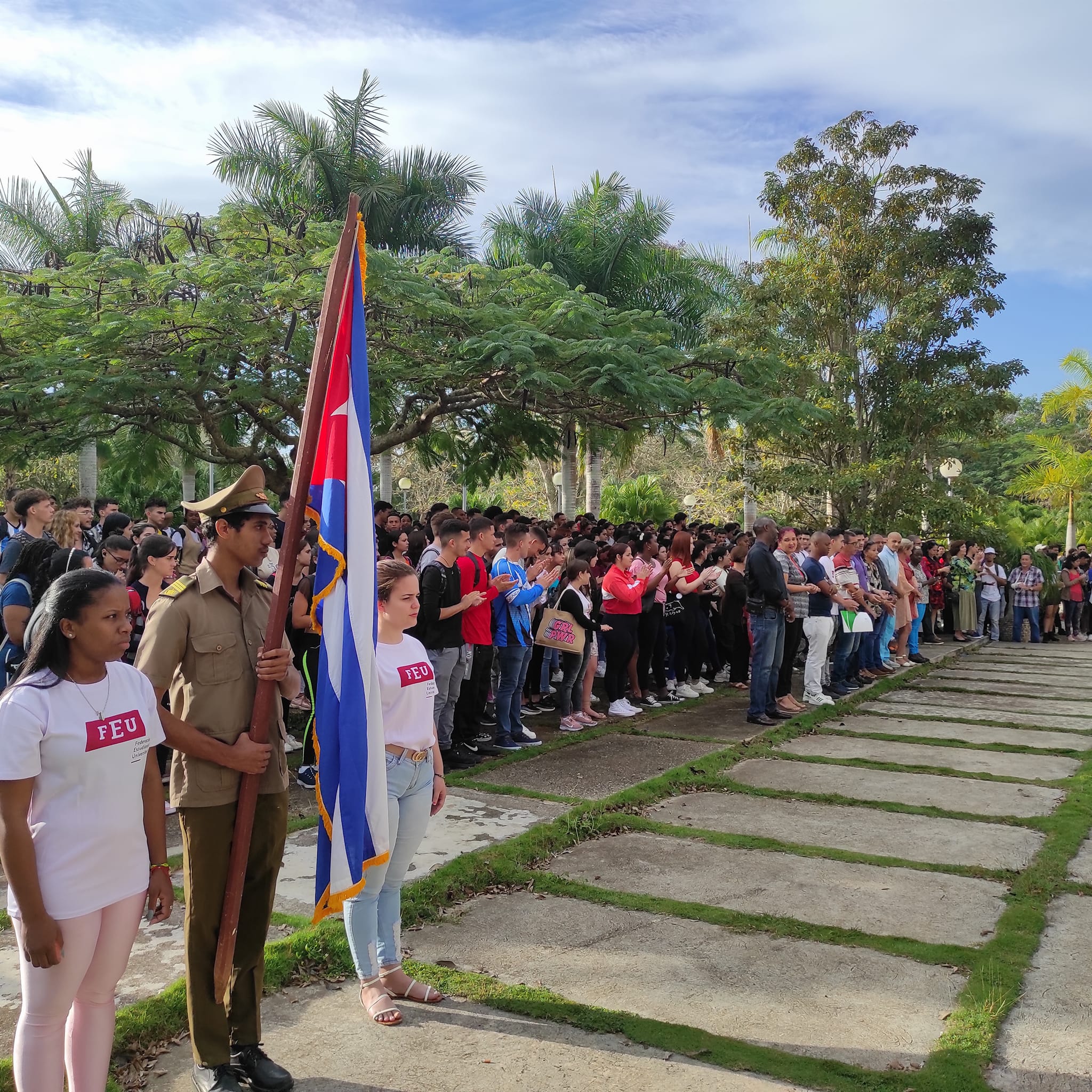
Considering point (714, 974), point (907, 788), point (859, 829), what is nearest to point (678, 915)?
point (714, 974)

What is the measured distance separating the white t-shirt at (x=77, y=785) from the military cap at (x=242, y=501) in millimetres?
699

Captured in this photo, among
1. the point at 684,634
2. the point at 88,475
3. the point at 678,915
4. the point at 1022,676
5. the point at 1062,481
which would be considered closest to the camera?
the point at 678,915

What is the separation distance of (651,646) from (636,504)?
Result: 15912 mm

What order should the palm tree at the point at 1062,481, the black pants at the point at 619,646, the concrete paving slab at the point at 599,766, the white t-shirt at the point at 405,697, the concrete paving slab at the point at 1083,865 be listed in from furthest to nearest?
the palm tree at the point at 1062,481, the black pants at the point at 619,646, the concrete paving slab at the point at 599,766, the concrete paving slab at the point at 1083,865, the white t-shirt at the point at 405,697

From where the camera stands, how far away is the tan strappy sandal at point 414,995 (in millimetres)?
3949

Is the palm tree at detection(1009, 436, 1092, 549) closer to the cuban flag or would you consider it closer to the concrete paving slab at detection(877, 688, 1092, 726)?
the concrete paving slab at detection(877, 688, 1092, 726)

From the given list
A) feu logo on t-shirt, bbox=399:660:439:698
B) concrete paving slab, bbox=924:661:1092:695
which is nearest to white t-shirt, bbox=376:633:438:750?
feu logo on t-shirt, bbox=399:660:439:698

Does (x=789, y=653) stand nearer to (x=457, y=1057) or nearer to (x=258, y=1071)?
(x=457, y=1057)

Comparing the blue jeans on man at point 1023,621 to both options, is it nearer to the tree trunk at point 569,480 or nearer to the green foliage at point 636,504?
the tree trunk at point 569,480

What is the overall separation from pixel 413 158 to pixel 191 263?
33.1ft

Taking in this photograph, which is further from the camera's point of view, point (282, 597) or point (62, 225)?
point (62, 225)

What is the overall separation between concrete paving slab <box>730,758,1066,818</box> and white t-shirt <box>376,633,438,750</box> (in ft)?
13.7

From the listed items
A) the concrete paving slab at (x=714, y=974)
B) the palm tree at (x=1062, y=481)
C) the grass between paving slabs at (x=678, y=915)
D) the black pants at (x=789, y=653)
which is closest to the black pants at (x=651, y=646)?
the black pants at (x=789, y=653)

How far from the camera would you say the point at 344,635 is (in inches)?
137
